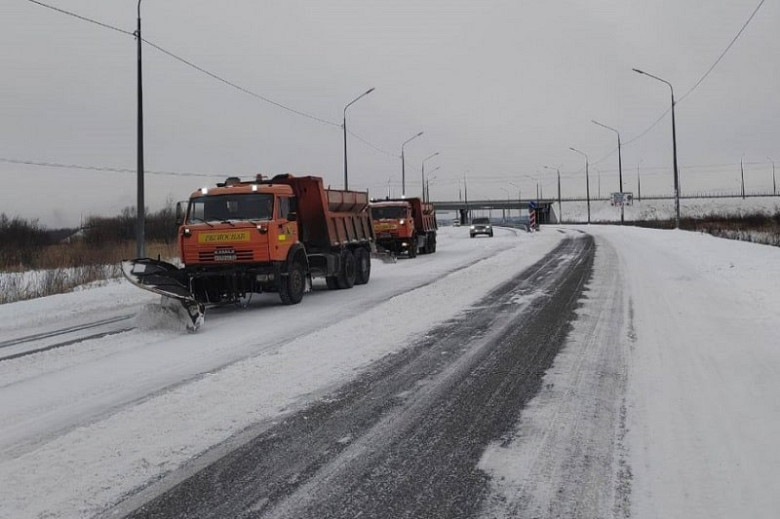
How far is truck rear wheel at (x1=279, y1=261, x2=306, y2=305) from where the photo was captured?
12.0 metres

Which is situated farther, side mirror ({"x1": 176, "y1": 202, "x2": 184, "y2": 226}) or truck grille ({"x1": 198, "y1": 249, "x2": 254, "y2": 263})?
side mirror ({"x1": 176, "y1": 202, "x2": 184, "y2": 226})

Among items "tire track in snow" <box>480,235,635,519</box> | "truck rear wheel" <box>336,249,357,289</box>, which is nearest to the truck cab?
"truck rear wheel" <box>336,249,357,289</box>

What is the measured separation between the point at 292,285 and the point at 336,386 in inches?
261

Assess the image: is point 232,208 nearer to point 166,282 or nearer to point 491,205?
point 166,282

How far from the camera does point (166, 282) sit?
10.4 m

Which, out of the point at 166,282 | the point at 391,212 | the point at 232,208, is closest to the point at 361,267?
the point at 232,208

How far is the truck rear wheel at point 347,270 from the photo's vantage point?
15.0 meters

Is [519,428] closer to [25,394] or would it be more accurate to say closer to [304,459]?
[304,459]

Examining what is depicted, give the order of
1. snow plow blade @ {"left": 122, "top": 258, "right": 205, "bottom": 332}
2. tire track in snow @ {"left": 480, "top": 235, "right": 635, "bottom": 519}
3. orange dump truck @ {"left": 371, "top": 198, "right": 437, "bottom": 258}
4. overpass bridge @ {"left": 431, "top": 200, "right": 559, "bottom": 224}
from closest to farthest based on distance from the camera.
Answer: tire track in snow @ {"left": 480, "top": 235, "right": 635, "bottom": 519} < snow plow blade @ {"left": 122, "top": 258, "right": 205, "bottom": 332} < orange dump truck @ {"left": 371, "top": 198, "right": 437, "bottom": 258} < overpass bridge @ {"left": 431, "top": 200, "right": 559, "bottom": 224}

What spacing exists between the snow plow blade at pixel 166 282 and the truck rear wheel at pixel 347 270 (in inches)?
170

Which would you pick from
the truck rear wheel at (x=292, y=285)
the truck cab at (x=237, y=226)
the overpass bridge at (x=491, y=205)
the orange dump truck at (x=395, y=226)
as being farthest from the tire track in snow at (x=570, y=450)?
the overpass bridge at (x=491, y=205)

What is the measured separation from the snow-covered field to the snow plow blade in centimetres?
30

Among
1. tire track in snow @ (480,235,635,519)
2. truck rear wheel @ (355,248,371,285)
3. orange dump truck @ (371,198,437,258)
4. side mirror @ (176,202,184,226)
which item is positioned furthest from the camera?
orange dump truck @ (371,198,437,258)

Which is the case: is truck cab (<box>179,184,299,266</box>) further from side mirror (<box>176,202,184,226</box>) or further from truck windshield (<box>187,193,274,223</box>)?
side mirror (<box>176,202,184,226</box>)
